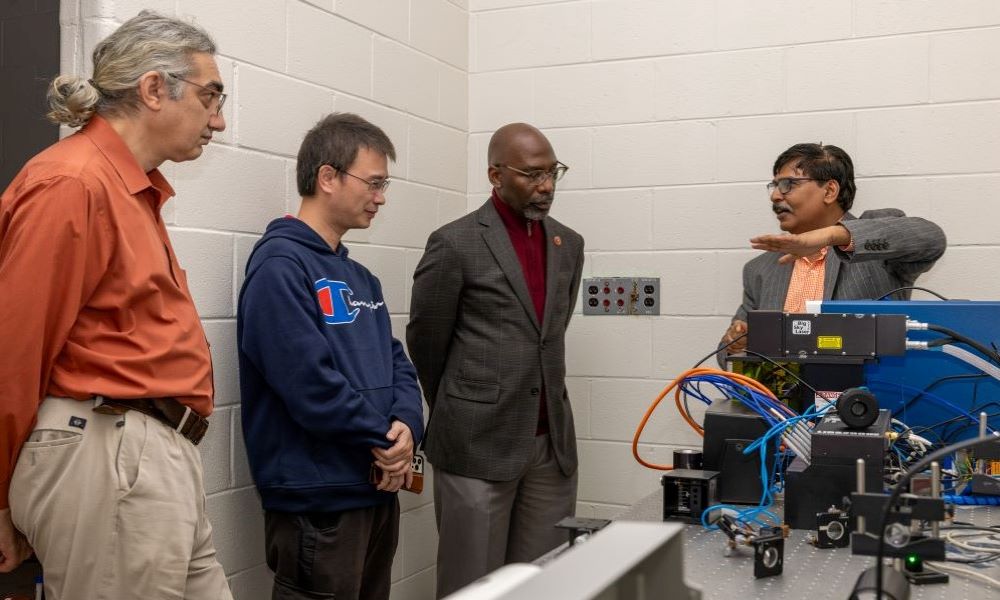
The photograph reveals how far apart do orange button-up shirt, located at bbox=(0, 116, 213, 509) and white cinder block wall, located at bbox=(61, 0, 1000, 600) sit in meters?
0.84

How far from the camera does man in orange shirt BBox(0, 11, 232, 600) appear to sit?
63.8 inches

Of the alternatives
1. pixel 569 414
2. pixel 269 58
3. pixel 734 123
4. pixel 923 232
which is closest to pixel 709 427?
pixel 923 232

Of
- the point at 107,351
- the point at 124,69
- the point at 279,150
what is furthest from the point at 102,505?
the point at 279,150

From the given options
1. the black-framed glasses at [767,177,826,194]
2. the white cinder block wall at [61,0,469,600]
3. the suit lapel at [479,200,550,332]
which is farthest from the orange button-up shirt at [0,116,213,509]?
the black-framed glasses at [767,177,826,194]

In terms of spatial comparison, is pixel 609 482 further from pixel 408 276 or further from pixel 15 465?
pixel 15 465

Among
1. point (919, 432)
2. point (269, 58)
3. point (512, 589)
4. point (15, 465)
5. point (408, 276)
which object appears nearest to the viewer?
point (512, 589)

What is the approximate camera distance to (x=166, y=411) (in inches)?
70.9

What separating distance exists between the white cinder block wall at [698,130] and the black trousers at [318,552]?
1388 mm

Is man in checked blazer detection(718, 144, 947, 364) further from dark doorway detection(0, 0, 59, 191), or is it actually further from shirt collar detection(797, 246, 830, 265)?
dark doorway detection(0, 0, 59, 191)

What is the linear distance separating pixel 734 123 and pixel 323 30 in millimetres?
1502

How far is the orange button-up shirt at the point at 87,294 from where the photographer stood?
1602mm

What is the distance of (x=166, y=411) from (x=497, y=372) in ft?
3.96

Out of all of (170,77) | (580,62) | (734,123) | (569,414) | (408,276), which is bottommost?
(569,414)

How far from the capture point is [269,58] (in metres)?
2.64
